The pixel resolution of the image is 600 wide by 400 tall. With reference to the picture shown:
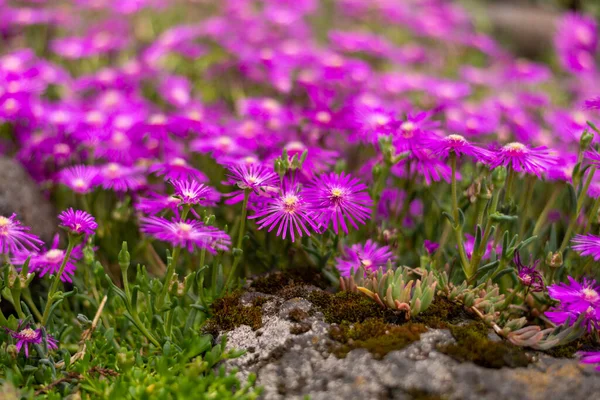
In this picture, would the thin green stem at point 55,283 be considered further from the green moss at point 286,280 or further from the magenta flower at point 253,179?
the green moss at point 286,280

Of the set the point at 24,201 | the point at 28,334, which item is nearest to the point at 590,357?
the point at 28,334

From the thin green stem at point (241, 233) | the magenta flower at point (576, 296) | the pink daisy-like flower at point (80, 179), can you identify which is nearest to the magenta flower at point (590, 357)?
the magenta flower at point (576, 296)

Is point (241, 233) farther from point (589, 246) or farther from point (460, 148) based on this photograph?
point (589, 246)

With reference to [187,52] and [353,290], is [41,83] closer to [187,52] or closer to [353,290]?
[187,52]

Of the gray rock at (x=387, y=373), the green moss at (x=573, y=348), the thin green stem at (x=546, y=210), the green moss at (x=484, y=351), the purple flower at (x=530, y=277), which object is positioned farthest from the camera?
the thin green stem at (x=546, y=210)

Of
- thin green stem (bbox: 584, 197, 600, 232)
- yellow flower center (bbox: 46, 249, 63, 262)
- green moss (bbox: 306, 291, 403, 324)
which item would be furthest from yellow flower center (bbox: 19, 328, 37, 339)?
thin green stem (bbox: 584, 197, 600, 232)

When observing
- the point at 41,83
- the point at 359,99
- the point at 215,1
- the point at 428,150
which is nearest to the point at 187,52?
the point at 41,83

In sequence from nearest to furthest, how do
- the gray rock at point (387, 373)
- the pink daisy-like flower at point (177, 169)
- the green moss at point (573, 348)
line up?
the gray rock at point (387, 373) < the green moss at point (573, 348) < the pink daisy-like flower at point (177, 169)

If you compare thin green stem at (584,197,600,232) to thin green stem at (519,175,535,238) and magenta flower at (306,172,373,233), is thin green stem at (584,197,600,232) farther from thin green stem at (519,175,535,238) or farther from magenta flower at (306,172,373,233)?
magenta flower at (306,172,373,233)
